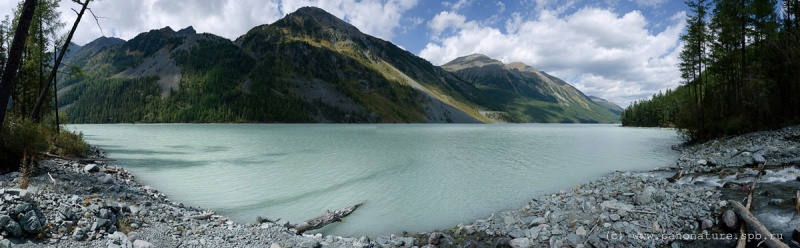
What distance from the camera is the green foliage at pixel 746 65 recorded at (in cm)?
3139

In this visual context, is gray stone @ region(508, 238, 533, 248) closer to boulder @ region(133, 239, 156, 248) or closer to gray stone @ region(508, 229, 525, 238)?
gray stone @ region(508, 229, 525, 238)

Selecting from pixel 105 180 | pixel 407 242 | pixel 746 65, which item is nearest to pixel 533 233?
pixel 407 242

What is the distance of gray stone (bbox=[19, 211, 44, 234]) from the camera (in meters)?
7.57

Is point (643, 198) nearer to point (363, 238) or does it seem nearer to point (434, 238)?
point (434, 238)

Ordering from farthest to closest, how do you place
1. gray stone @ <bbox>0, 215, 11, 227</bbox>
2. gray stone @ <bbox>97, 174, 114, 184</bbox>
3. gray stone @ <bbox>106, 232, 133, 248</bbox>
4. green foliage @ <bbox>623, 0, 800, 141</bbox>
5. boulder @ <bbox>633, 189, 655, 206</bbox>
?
green foliage @ <bbox>623, 0, 800, 141</bbox>, gray stone @ <bbox>97, 174, 114, 184</bbox>, boulder @ <bbox>633, 189, 655, 206</bbox>, gray stone @ <bbox>106, 232, 133, 248</bbox>, gray stone @ <bbox>0, 215, 11, 227</bbox>

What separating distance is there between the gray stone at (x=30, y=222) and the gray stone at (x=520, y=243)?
38.9 feet

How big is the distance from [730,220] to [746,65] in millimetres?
39359

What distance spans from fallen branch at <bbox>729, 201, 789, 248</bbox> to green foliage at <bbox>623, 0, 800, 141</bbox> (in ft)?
101

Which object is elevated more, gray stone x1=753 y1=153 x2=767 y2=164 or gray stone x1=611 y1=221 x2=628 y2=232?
gray stone x1=753 y1=153 x2=767 y2=164

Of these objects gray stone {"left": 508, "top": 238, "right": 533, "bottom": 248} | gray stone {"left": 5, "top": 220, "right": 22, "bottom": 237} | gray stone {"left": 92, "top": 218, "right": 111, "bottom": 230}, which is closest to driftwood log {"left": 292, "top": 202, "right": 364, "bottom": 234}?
gray stone {"left": 92, "top": 218, "right": 111, "bottom": 230}

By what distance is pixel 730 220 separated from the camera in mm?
9492

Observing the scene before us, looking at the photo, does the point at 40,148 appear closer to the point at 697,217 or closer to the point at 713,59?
the point at 697,217

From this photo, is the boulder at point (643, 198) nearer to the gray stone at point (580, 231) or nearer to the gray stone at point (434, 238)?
the gray stone at point (580, 231)

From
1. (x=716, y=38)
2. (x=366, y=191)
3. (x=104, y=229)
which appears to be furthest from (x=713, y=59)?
(x=104, y=229)
